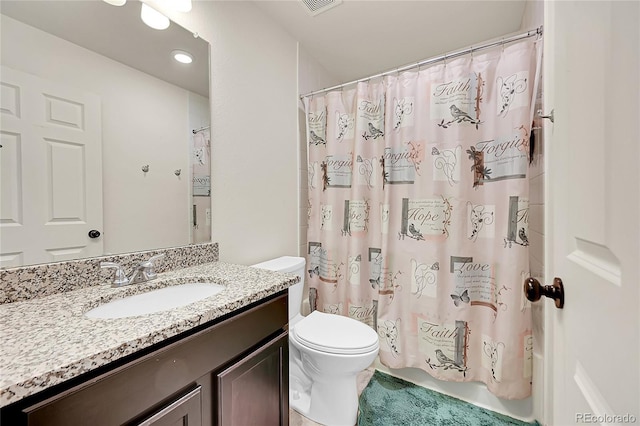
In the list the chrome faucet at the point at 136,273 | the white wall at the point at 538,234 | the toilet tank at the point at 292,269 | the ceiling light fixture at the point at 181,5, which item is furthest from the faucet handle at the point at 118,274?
the white wall at the point at 538,234

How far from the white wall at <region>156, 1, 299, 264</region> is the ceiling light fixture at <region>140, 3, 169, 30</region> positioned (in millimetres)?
60

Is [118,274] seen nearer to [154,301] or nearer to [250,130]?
[154,301]

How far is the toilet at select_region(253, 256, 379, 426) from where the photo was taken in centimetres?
122

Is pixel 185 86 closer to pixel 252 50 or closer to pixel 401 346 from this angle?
pixel 252 50

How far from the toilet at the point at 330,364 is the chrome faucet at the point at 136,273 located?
60 centimetres

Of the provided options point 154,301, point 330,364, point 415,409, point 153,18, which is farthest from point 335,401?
point 153,18

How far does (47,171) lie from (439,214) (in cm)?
174

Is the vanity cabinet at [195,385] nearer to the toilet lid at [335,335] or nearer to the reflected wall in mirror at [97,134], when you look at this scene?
the toilet lid at [335,335]

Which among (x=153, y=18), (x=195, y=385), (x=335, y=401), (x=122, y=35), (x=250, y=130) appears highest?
(x=153, y=18)

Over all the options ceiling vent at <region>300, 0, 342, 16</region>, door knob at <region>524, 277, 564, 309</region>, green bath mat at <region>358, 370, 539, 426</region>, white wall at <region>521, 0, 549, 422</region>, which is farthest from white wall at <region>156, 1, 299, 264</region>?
white wall at <region>521, 0, 549, 422</region>

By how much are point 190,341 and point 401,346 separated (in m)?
1.34

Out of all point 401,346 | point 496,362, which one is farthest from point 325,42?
point 496,362

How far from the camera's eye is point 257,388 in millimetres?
873

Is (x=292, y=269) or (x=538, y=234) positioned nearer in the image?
(x=538, y=234)
